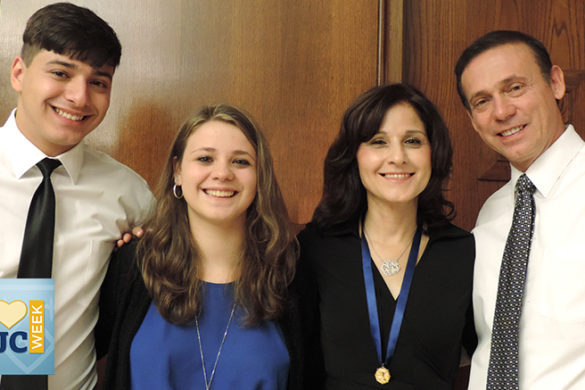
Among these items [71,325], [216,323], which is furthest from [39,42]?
[216,323]

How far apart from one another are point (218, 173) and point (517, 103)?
111 centimetres

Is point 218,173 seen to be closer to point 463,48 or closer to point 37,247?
point 37,247

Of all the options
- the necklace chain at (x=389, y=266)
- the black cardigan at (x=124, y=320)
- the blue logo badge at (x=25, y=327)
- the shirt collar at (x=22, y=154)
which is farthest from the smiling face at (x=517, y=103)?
the blue logo badge at (x=25, y=327)

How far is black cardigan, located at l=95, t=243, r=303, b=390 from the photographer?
5.40 feet

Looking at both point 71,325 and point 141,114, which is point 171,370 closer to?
point 71,325

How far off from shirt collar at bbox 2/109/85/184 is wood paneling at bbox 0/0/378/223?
653mm

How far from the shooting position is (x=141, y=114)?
2.35 meters

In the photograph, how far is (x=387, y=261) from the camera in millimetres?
1899

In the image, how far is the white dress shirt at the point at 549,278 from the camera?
155 centimetres

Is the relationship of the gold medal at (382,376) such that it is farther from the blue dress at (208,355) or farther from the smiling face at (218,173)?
the smiling face at (218,173)

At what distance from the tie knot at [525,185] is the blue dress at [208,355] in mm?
982

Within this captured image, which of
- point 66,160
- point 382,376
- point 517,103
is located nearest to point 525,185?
point 517,103

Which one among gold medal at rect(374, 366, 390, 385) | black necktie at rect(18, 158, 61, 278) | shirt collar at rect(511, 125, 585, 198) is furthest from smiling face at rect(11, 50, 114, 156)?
shirt collar at rect(511, 125, 585, 198)

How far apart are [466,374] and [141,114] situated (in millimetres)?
1998
